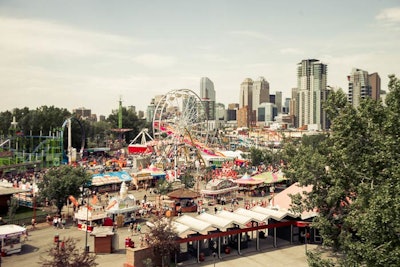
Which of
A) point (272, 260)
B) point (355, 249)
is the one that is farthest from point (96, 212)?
point (355, 249)

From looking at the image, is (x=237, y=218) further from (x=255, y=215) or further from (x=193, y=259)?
(x=193, y=259)

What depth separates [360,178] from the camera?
17.6 metres

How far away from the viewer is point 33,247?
2408cm

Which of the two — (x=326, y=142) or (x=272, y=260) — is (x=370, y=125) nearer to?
(x=326, y=142)

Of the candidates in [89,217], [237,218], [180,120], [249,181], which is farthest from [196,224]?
[180,120]

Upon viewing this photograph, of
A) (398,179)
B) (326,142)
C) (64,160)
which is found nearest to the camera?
(398,179)

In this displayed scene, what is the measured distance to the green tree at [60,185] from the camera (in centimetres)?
2992

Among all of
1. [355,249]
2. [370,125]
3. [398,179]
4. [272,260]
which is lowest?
[272,260]

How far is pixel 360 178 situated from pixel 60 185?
2193cm

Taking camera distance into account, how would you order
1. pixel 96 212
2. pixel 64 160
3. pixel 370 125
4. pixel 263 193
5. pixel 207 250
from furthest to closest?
pixel 64 160, pixel 263 193, pixel 96 212, pixel 207 250, pixel 370 125

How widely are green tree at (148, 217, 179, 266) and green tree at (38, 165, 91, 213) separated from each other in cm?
1283

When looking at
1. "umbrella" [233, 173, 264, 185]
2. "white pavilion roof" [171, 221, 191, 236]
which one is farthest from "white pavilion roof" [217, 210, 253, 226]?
"umbrella" [233, 173, 264, 185]

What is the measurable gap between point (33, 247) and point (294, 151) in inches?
676

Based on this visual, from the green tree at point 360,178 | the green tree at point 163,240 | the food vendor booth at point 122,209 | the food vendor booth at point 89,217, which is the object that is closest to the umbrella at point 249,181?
the food vendor booth at point 122,209
